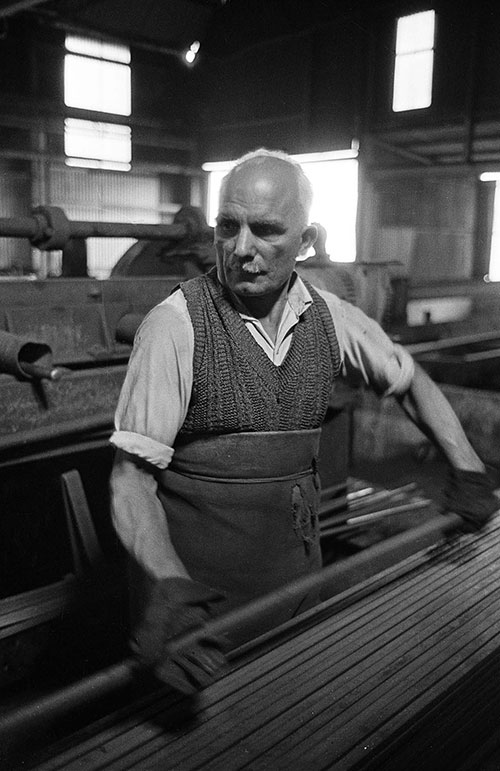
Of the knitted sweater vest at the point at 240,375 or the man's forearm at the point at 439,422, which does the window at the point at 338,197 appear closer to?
the man's forearm at the point at 439,422

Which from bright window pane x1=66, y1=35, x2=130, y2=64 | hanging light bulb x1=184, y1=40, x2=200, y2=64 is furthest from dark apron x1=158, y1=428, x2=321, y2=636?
hanging light bulb x1=184, y1=40, x2=200, y2=64

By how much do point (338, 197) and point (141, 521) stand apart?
10729 mm

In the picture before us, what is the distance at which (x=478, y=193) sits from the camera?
10.6m

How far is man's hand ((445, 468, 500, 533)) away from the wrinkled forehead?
754 millimetres

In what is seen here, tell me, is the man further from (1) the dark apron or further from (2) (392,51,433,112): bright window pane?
(2) (392,51,433,112): bright window pane

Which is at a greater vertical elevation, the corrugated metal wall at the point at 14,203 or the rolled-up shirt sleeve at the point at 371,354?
the corrugated metal wall at the point at 14,203

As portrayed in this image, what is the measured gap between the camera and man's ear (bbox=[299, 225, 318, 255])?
1.74m

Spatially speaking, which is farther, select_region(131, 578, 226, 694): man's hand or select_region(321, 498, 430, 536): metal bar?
select_region(321, 498, 430, 536): metal bar

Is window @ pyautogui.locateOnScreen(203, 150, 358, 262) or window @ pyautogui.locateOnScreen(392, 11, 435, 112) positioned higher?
window @ pyautogui.locateOnScreen(392, 11, 435, 112)

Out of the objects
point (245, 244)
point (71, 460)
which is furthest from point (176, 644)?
point (71, 460)

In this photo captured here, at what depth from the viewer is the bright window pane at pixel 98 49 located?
11.6 m

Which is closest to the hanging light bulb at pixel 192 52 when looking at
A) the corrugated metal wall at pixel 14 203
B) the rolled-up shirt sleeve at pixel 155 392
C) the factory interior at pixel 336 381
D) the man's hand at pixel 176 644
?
the factory interior at pixel 336 381

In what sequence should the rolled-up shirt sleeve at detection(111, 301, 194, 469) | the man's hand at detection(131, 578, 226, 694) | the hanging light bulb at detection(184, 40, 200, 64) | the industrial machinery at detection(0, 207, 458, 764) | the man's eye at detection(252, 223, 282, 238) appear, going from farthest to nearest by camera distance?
the hanging light bulb at detection(184, 40, 200, 64), the industrial machinery at detection(0, 207, 458, 764), the man's eye at detection(252, 223, 282, 238), the rolled-up shirt sleeve at detection(111, 301, 194, 469), the man's hand at detection(131, 578, 226, 694)

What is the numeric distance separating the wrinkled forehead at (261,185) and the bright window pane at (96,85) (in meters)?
11.1
